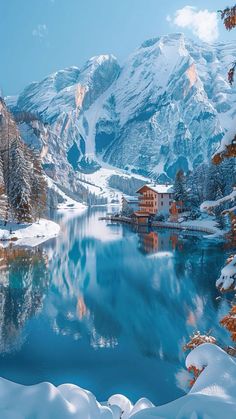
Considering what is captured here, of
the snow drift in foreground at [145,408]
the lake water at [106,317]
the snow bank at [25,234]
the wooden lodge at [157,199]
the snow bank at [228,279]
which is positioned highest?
the wooden lodge at [157,199]

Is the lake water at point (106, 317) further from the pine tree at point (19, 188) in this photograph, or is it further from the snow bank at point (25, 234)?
the pine tree at point (19, 188)

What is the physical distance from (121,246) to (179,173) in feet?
120

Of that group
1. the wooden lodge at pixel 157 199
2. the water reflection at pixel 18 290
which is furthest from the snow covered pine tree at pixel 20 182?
the wooden lodge at pixel 157 199

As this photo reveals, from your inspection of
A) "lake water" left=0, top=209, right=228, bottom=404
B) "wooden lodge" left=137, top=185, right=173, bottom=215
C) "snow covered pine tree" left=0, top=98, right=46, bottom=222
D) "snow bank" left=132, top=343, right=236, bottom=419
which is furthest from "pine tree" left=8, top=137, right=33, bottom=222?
"snow bank" left=132, top=343, right=236, bottom=419

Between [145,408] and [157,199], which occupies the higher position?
[157,199]

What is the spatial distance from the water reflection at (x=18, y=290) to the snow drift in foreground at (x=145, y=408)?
47.9ft

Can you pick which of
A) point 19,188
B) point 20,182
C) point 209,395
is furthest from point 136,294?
point 20,182

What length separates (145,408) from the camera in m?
4.83

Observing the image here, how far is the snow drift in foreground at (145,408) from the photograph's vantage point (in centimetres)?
413

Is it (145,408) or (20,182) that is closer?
(145,408)

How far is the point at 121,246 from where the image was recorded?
55.8 m

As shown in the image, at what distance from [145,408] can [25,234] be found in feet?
180

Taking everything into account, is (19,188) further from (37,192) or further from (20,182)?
(37,192)

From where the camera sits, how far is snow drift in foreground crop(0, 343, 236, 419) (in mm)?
4133
